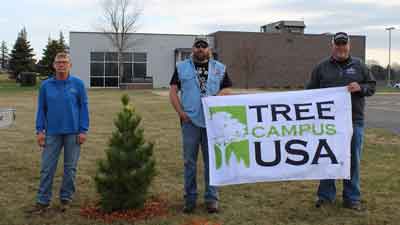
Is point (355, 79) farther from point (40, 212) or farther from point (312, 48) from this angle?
point (312, 48)

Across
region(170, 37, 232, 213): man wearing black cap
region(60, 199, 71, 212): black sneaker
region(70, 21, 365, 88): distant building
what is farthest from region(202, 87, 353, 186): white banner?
region(70, 21, 365, 88): distant building

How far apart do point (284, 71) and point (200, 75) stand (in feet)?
190

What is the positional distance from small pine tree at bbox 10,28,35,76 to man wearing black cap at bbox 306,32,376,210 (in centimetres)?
7856

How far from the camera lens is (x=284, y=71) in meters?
62.4

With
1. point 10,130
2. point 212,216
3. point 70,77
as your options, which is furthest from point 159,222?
point 10,130

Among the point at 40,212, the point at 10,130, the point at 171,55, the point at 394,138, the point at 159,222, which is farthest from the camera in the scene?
the point at 171,55

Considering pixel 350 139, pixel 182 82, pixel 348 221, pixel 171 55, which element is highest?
pixel 171 55

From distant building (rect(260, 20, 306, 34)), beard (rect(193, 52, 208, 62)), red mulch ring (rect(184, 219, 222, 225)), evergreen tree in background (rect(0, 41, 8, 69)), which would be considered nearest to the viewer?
red mulch ring (rect(184, 219, 222, 225))

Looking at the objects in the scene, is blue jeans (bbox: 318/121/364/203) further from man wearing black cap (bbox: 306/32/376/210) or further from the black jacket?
the black jacket

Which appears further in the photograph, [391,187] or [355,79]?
[391,187]

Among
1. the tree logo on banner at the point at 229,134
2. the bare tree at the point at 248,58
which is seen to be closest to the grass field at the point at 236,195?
the tree logo on banner at the point at 229,134

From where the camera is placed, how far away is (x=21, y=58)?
260 ft

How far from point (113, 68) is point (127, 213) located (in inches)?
2123

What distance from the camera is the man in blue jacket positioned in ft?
18.3
